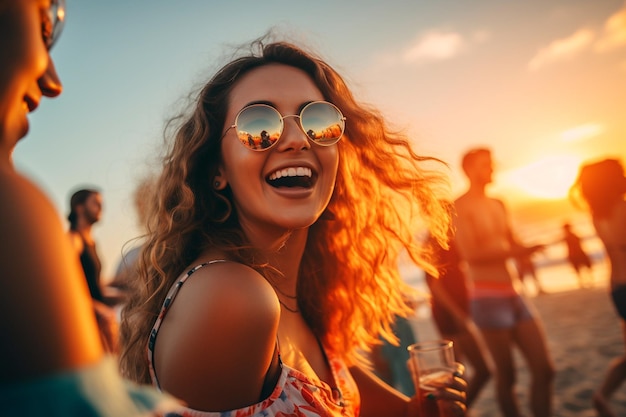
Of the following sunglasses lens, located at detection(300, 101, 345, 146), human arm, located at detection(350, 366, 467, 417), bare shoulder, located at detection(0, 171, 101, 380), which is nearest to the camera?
bare shoulder, located at detection(0, 171, 101, 380)

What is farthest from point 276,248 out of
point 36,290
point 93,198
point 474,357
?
point 93,198

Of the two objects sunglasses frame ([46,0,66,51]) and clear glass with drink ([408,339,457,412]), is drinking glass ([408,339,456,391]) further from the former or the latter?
sunglasses frame ([46,0,66,51])

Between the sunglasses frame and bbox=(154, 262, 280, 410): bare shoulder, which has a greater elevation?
the sunglasses frame

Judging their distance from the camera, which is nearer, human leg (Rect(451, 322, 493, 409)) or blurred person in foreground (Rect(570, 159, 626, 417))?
blurred person in foreground (Rect(570, 159, 626, 417))

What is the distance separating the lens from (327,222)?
8.18 feet

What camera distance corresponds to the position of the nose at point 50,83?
30.7 inches

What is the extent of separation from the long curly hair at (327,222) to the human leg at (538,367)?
101 inches

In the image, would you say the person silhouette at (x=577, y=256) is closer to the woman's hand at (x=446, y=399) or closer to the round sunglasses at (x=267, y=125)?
the woman's hand at (x=446, y=399)

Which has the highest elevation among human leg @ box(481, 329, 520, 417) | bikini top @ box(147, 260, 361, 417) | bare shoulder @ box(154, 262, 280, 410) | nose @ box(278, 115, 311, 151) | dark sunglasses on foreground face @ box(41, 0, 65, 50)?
dark sunglasses on foreground face @ box(41, 0, 65, 50)

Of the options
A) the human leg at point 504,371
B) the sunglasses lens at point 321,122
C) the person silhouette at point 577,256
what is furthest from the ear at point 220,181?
the person silhouette at point 577,256

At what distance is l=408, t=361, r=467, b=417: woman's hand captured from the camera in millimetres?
1794

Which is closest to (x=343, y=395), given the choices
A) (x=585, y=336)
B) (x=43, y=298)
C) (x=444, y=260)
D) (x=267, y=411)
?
(x=267, y=411)

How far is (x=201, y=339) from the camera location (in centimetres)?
112

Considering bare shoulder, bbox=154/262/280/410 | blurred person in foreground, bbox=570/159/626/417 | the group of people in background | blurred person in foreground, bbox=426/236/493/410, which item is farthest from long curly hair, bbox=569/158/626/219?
bare shoulder, bbox=154/262/280/410
